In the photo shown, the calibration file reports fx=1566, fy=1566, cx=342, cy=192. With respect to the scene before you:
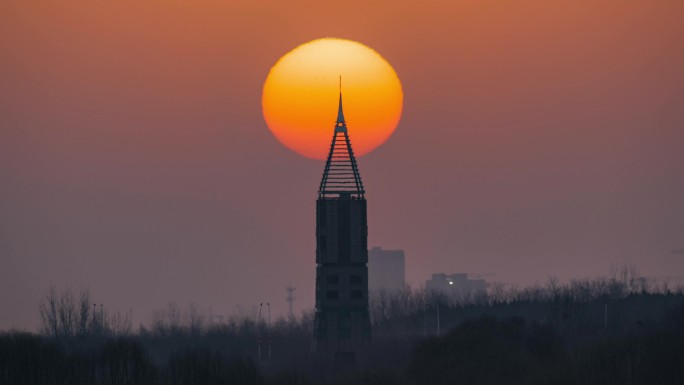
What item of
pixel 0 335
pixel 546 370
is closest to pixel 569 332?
pixel 546 370

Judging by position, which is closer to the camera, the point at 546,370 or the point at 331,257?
the point at 546,370

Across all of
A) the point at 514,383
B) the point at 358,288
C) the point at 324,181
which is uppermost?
the point at 324,181

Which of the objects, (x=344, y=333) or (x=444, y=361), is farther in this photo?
(x=344, y=333)

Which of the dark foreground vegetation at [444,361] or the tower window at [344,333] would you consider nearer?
the dark foreground vegetation at [444,361]

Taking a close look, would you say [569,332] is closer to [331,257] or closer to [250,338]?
[331,257]

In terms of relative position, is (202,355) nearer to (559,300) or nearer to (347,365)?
(347,365)

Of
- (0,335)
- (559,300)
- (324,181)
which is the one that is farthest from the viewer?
(559,300)

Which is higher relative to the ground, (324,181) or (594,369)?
(324,181)

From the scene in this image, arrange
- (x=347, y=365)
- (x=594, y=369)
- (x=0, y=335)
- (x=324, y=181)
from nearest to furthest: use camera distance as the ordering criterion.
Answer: (x=594, y=369)
(x=0, y=335)
(x=347, y=365)
(x=324, y=181)

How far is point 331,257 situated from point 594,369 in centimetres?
4686

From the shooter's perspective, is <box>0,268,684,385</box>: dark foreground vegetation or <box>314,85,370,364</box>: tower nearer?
<box>0,268,684,385</box>: dark foreground vegetation

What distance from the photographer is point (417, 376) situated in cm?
13100

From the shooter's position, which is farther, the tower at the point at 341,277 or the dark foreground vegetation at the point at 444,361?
the tower at the point at 341,277

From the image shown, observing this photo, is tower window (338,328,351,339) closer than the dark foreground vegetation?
No
